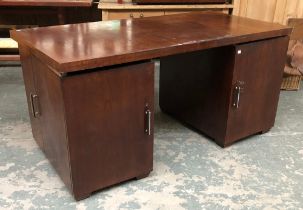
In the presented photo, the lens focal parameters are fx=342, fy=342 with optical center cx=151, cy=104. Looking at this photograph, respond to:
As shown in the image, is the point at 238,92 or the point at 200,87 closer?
the point at 238,92

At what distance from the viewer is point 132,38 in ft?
5.57

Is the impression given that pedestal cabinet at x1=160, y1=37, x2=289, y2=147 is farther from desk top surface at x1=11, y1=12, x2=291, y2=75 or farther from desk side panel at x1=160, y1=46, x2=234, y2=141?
desk top surface at x1=11, y1=12, x2=291, y2=75

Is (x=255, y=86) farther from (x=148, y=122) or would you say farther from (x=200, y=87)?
(x=148, y=122)

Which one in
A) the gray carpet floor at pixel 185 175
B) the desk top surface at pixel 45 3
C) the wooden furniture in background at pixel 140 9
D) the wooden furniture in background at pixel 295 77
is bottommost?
the gray carpet floor at pixel 185 175

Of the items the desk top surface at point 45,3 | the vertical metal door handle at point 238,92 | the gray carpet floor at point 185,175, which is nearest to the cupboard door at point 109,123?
the gray carpet floor at point 185,175

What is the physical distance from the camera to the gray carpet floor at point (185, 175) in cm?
160

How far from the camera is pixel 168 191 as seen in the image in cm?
167

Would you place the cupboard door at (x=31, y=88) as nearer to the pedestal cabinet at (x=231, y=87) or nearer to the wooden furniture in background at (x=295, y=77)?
the pedestal cabinet at (x=231, y=87)

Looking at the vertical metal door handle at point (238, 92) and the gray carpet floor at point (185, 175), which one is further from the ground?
the vertical metal door handle at point (238, 92)

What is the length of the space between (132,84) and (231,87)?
2.06 ft

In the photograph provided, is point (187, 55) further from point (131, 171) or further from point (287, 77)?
point (287, 77)

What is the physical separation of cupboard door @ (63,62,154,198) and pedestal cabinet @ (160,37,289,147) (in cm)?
51

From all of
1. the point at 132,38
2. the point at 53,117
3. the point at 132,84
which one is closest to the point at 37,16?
the point at 132,38

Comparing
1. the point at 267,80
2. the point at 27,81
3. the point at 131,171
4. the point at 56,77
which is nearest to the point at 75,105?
the point at 56,77
